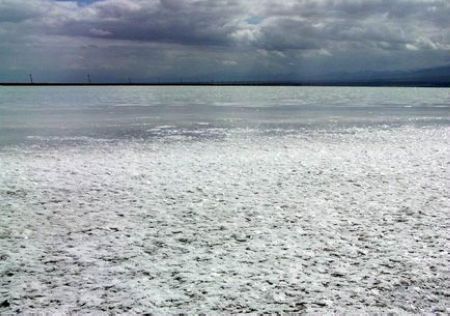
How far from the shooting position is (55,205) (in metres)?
8.84

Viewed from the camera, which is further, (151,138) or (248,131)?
(248,131)

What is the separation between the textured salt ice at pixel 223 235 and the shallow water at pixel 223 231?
1.0 inches

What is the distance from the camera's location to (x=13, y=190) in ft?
32.6

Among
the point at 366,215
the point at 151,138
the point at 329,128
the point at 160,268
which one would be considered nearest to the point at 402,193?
the point at 366,215

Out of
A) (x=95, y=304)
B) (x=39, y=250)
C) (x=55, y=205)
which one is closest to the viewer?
(x=95, y=304)

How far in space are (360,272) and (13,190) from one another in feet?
26.3

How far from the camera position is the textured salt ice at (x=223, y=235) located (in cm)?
502

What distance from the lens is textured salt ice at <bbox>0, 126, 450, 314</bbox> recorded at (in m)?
5.02

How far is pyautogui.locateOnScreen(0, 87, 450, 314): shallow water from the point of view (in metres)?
5.03

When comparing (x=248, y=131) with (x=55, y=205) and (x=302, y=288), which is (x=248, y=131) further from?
(x=302, y=288)

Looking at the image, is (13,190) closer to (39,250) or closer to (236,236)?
(39,250)

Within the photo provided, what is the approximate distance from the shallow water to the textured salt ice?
3 cm

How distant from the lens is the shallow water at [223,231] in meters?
5.03

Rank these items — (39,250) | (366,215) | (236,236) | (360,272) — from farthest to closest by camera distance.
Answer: (366,215)
(236,236)
(39,250)
(360,272)
